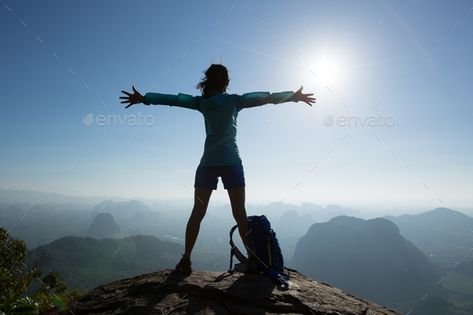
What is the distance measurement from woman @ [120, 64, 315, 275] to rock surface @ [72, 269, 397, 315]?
68cm

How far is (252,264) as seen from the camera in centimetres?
598

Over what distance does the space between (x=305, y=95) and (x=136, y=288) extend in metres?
5.13

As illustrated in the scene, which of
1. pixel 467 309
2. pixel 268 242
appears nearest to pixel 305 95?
pixel 268 242

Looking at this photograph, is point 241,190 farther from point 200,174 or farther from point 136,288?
point 136,288

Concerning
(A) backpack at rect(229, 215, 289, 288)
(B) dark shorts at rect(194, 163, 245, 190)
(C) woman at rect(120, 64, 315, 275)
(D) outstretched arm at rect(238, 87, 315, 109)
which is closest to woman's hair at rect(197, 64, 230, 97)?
(C) woman at rect(120, 64, 315, 275)

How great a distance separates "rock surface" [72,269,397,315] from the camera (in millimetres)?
4453

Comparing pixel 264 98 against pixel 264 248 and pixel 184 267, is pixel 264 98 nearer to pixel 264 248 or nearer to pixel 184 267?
pixel 264 248

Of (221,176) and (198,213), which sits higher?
(221,176)

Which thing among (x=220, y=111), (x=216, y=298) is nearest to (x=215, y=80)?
(x=220, y=111)

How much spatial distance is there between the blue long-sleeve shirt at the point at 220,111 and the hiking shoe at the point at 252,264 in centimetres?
202

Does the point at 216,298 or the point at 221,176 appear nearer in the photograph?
the point at 216,298

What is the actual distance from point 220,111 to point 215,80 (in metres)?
0.78

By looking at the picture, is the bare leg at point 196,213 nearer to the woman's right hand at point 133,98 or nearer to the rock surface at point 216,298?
the rock surface at point 216,298

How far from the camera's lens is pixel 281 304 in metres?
4.66
